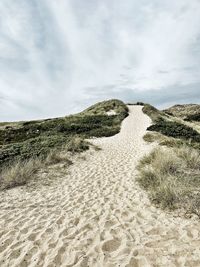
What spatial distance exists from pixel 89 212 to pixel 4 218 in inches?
89.6

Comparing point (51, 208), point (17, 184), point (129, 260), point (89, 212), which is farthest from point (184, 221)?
point (17, 184)

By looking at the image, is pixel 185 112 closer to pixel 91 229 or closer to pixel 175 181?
pixel 175 181

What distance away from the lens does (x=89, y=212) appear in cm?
710

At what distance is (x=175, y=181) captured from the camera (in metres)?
8.57

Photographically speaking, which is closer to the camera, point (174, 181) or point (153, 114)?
point (174, 181)

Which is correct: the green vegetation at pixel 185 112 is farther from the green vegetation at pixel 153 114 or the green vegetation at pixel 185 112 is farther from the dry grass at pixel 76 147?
the dry grass at pixel 76 147

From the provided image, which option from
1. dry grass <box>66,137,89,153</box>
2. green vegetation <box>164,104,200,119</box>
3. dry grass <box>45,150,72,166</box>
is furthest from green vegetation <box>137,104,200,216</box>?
green vegetation <box>164,104,200,119</box>

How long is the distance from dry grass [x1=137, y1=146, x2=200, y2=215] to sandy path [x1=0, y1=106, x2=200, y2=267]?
17.0 inches

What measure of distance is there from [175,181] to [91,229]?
372 cm

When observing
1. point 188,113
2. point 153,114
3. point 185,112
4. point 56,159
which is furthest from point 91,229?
point 185,112

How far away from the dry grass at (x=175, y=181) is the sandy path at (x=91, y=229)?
431 mm

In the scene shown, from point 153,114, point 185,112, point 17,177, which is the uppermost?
point 153,114

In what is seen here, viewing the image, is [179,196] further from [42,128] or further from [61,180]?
[42,128]

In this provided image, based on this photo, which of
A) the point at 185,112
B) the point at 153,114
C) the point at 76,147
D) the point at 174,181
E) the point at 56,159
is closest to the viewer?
the point at 174,181
